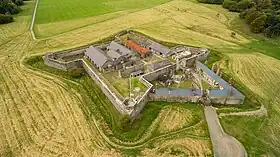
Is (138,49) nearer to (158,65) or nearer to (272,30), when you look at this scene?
(158,65)

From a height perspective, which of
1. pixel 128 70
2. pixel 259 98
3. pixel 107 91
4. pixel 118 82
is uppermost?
pixel 128 70

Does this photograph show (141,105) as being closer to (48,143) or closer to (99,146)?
(99,146)

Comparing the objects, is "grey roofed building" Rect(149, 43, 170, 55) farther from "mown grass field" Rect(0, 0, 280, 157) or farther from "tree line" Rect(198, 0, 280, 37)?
"tree line" Rect(198, 0, 280, 37)

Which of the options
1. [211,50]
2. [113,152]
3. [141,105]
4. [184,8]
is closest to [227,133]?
[141,105]

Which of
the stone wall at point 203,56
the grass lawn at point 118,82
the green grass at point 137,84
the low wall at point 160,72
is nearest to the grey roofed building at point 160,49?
the low wall at point 160,72

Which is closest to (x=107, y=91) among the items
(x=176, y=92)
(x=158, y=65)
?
(x=176, y=92)

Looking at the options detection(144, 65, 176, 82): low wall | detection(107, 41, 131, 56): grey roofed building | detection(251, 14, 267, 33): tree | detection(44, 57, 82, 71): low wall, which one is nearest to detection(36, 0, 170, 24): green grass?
detection(44, 57, 82, 71): low wall
